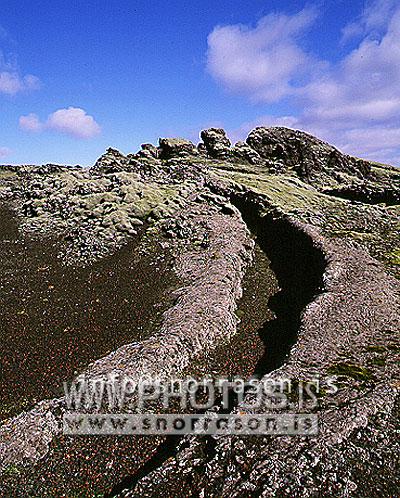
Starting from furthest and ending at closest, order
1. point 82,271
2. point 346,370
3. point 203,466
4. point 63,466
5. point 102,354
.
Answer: point 82,271
point 102,354
point 346,370
point 63,466
point 203,466

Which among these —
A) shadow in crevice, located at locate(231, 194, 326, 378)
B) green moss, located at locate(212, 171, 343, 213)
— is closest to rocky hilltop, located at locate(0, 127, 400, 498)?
shadow in crevice, located at locate(231, 194, 326, 378)

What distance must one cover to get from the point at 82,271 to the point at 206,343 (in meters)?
18.1

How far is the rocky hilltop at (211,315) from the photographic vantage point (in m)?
15.5

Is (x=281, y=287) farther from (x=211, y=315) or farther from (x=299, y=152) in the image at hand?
(x=299, y=152)

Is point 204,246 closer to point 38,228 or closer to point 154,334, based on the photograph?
point 154,334

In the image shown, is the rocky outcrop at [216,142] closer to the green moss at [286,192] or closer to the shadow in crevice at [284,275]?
the green moss at [286,192]

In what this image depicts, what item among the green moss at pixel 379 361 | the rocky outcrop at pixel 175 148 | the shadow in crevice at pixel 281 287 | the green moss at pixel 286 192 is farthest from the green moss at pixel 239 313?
the rocky outcrop at pixel 175 148

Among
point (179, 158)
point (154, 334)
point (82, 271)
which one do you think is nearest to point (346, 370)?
point (154, 334)

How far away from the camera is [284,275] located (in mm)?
40375

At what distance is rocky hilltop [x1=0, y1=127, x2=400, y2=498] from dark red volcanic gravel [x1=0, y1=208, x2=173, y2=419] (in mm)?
225

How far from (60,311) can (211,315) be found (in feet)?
42.6

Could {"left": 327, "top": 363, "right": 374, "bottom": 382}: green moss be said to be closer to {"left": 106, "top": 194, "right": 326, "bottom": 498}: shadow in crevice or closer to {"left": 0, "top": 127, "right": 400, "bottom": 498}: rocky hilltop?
{"left": 0, "top": 127, "right": 400, "bottom": 498}: rocky hilltop

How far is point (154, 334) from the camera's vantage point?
26.8m

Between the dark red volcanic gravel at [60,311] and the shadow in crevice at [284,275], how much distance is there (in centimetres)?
935
